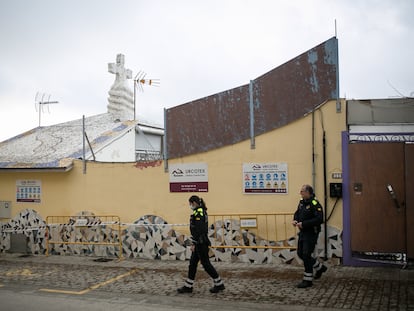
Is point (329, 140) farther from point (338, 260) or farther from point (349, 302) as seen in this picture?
point (349, 302)

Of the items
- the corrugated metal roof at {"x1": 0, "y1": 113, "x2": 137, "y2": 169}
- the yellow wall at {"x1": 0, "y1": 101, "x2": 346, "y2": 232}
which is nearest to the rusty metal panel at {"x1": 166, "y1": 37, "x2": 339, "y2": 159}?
the yellow wall at {"x1": 0, "y1": 101, "x2": 346, "y2": 232}

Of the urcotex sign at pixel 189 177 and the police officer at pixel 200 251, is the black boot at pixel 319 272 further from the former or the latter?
the urcotex sign at pixel 189 177

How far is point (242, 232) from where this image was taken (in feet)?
34.1

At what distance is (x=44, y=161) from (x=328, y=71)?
782 centimetres

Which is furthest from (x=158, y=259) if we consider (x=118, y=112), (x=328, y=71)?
(x=118, y=112)

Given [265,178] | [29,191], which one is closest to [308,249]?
[265,178]

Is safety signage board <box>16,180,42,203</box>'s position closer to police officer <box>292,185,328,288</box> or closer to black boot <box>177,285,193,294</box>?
black boot <box>177,285,193,294</box>

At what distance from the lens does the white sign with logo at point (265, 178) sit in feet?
33.2

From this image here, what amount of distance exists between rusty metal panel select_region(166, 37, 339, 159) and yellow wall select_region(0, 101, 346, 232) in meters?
0.22

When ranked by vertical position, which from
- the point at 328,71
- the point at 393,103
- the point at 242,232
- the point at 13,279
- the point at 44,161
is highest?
the point at 328,71

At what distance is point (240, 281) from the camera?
28.6 ft

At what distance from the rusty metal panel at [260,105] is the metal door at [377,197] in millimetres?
1448

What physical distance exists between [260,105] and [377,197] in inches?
123

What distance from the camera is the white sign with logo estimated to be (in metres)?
10.1
